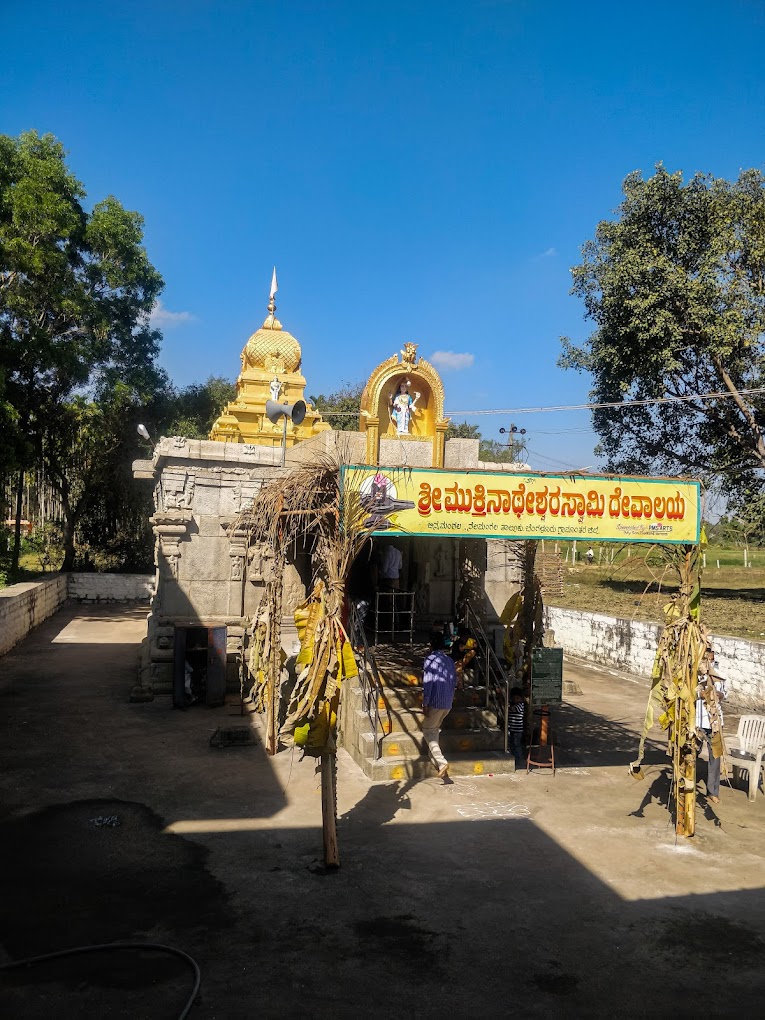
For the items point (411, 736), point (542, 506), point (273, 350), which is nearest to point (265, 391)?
point (273, 350)

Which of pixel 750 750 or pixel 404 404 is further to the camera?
pixel 404 404

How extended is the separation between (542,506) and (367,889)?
420 cm

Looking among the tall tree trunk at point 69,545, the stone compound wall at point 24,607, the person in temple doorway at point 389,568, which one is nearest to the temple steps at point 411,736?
the person in temple doorway at point 389,568

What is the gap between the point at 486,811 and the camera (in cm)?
823

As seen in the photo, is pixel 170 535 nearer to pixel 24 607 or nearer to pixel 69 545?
pixel 24 607

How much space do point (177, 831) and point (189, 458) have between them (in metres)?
7.59

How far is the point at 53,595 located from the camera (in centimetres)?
2436

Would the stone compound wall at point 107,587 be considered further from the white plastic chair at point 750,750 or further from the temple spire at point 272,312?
the white plastic chair at point 750,750

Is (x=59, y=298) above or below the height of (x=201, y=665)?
above

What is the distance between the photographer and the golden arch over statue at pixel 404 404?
13.2 meters

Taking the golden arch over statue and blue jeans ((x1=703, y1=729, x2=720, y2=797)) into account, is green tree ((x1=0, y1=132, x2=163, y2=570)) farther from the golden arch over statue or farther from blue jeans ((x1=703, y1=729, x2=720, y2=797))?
blue jeans ((x1=703, y1=729, x2=720, y2=797))

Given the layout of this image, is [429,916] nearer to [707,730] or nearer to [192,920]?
[192,920]

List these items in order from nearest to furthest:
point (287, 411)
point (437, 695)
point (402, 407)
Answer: point (437, 695) < point (287, 411) < point (402, 407)

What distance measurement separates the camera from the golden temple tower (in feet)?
73.0
